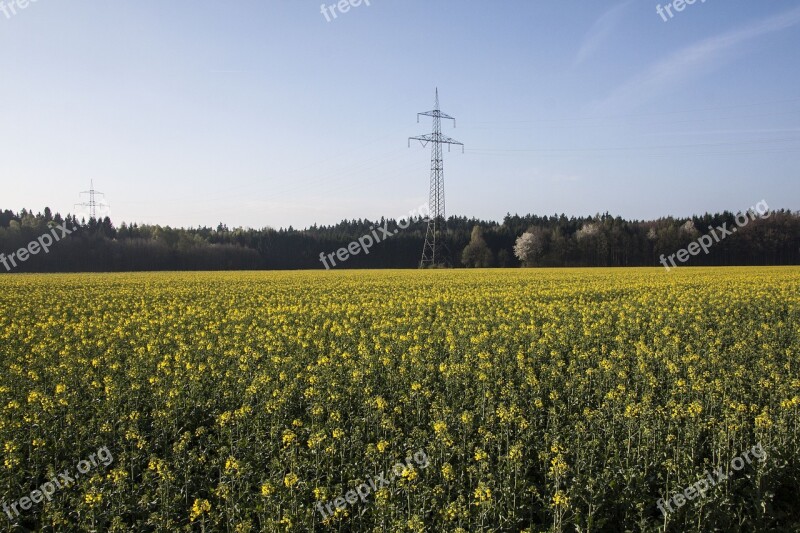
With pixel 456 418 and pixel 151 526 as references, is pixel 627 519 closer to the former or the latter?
pixel 456 418

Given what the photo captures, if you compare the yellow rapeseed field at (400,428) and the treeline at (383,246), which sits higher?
the treeline at (383,246)

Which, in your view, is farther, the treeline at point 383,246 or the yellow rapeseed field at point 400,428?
the treeline at point 383,246

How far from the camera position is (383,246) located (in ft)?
353

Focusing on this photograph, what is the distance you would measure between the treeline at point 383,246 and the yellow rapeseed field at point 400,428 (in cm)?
6112

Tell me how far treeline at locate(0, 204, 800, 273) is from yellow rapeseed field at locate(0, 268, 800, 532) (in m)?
61.1

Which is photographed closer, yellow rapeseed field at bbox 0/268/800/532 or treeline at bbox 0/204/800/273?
yellow rapeseed field at bbox 0/268/800/532

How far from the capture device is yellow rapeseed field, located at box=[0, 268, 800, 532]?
543 cm

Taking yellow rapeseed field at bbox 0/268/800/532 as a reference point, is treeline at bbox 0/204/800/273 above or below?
above

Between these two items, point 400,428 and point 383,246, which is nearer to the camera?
point 400,428

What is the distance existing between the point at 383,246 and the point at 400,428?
100m

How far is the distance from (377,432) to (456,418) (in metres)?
1.18

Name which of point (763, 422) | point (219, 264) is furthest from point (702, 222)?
point (763, 422)

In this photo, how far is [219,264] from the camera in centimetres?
8769

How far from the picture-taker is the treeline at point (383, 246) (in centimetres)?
7994
